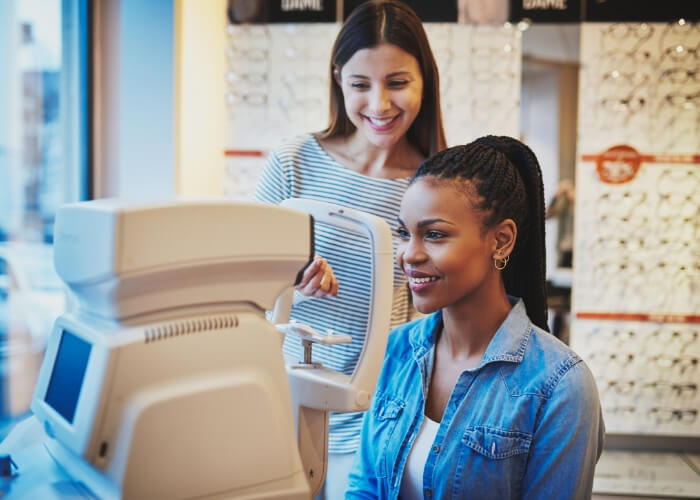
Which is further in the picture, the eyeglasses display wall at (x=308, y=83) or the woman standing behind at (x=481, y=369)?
the eyeglasses display wall at (x=308, y=83)

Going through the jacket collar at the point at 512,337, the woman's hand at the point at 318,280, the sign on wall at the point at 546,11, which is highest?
the sign on wall at the point at 546,11

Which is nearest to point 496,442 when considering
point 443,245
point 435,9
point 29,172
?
point 443,245

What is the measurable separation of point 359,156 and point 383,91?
22cm

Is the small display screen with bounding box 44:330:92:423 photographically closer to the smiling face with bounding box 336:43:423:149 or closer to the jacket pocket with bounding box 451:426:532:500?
the jacket pocket with bounding box 451:426:532:500

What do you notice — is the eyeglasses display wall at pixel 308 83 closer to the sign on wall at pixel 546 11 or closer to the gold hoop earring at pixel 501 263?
the sign on wall at pixel 546 11

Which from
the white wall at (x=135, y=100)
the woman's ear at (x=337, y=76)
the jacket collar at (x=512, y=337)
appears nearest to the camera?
the jacket collar at (x=512, y=337)

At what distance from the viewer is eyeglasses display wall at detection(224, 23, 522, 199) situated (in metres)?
3.86

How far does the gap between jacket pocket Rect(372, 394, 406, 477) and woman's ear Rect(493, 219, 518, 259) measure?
0.37 m

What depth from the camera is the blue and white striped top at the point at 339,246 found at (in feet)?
5.78

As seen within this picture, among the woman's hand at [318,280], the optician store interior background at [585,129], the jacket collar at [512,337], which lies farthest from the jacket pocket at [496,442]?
the optician store interior background at [585,129]

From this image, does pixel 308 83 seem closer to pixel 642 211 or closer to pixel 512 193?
pixel 642 211

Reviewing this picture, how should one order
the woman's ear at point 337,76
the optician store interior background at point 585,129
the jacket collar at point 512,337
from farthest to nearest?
the optician store interior background at point 585,129, the woman's ear at point 337,76, the jacket collar at point 512,337

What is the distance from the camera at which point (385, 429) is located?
148 cm

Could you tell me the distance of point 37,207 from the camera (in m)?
2.94
